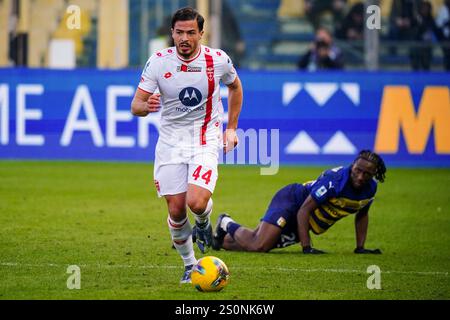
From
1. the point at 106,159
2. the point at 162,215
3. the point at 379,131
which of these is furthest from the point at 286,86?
the point at 162,215

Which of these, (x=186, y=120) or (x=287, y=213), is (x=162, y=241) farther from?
(x=186, y=120)

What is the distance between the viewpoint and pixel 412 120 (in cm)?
2152

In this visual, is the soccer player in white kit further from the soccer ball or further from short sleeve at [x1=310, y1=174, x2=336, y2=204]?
short sleeve at [x1=310, y1=174, x2=336, y2=204]

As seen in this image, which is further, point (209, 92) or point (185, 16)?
point (209, 92)

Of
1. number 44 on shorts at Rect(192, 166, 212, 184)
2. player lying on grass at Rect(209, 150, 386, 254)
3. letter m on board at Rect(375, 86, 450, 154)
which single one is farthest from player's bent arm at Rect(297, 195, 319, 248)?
letter m on board at Rect(375, 86, 450, 154)

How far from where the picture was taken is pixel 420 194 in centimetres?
1861

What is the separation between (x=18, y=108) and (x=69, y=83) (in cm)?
115

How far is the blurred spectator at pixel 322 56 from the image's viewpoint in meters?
23.9

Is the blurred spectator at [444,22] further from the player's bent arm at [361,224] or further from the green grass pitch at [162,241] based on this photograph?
the player's bent arm at [361,224]

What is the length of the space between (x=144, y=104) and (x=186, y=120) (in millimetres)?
536

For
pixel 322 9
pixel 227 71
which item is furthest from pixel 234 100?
pixel 322 9

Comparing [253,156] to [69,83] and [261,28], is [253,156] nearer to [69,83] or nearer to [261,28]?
[69,83]

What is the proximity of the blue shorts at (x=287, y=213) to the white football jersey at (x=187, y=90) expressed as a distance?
2217mm

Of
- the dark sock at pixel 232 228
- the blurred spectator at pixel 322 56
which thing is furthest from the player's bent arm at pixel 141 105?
the blurred spectator at pixel 322 56
